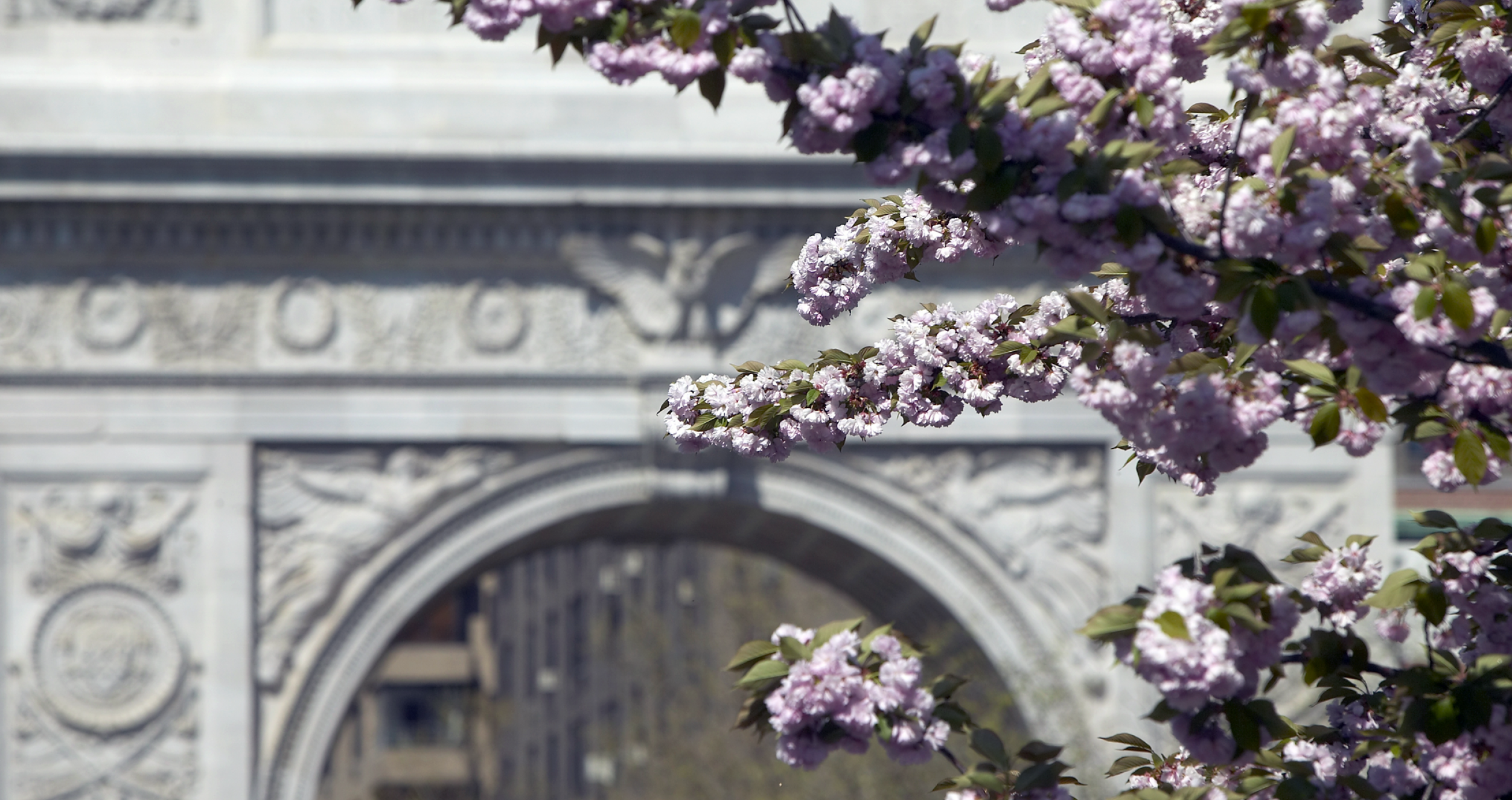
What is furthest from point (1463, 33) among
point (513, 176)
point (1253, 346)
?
point (513, 176)

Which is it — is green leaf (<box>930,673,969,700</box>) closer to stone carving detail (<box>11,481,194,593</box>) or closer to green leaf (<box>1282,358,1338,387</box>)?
green leaf (<box>1282,358,1338,387</box>)

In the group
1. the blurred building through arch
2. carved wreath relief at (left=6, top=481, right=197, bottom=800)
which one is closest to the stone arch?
carved wreath relief at (left=6, top=481, right=197, bottom=800)

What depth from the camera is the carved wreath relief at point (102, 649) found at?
526 inches

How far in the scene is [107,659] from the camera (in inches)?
530

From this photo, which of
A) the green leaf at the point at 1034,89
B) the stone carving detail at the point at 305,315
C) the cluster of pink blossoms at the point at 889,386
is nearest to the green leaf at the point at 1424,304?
the green leaf at the point at 1034,89

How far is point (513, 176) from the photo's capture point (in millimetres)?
13477

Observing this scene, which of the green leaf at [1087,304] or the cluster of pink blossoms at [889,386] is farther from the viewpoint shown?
the cluster of pink blossoms at [889,386]

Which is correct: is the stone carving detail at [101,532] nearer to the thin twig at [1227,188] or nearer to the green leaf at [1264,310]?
the thin twig at [1227,188]

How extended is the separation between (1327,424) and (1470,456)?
35 centimetres

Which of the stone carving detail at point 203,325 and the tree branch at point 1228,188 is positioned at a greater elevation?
the stone carving detail at point 203,325

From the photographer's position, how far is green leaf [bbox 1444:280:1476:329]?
357cm

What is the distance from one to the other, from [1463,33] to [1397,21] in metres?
0.61

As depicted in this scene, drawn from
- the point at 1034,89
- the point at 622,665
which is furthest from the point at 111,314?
the point at 622,665

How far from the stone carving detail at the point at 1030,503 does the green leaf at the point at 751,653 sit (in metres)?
9.92
